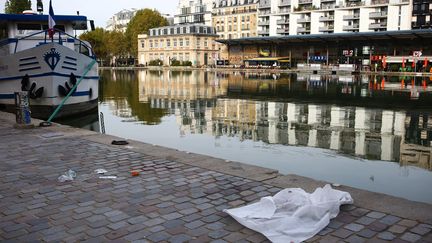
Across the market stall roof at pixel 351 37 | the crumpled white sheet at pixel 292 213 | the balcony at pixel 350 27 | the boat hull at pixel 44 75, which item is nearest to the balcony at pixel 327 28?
the balcony at pixel 350 27

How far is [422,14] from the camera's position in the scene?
73750mm

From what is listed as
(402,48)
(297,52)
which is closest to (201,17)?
(297,52)

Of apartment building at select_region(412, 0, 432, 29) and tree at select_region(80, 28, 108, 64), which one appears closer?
apartment building at select_region(412, 0, 432, 29)

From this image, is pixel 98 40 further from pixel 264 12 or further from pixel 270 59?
pixel 270 59

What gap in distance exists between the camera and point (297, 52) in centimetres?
8662

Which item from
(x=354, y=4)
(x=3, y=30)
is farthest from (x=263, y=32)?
(x=3, y=30)

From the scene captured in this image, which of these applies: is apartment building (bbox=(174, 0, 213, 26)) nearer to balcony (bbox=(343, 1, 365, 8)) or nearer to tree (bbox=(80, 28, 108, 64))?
tree (bbox=(80, 28, 108, 64))

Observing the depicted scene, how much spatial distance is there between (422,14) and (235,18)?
46760 millimetres

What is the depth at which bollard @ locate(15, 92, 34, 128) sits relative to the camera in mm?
12164

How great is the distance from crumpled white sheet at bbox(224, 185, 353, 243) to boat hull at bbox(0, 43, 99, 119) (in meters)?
14.0

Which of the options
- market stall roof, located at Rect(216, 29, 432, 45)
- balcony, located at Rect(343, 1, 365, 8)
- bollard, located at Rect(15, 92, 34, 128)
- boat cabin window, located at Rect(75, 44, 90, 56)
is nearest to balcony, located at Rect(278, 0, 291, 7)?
market stall roof, located at Rect(216, 29, 432, 45)

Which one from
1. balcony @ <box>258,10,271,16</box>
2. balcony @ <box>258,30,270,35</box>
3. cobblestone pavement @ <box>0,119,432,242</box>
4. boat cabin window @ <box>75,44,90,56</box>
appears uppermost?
balcony @ <box>258,10,271,16</box>

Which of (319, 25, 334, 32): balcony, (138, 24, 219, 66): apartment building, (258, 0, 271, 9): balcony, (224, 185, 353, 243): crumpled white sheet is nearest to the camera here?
(224, 185, 353, 243): crumpled white sheet

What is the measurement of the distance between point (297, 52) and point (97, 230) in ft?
279
